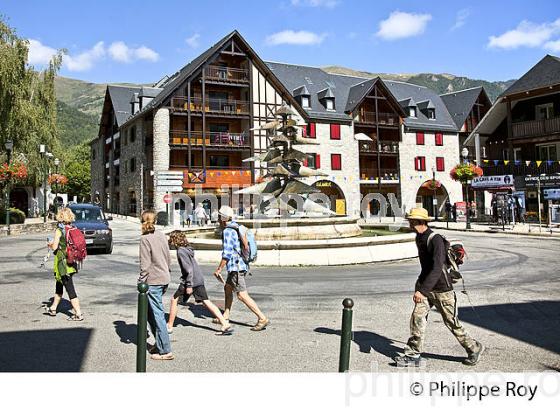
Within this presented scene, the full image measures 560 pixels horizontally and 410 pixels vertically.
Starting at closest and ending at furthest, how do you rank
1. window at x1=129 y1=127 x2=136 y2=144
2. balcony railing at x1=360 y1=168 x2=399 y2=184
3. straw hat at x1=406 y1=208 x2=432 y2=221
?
1. straw hat at x1=406 y1=208 x2=432 y2=221
2. window at x1=129 y1=127 x2=136 y2=144
3. balcony railing at x1=360 y1=168 x2=399 y2=184

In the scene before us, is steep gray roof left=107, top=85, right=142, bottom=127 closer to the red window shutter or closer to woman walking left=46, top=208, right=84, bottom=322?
the red window shutter

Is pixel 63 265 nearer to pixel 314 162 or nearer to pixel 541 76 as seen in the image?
pixel 541 76

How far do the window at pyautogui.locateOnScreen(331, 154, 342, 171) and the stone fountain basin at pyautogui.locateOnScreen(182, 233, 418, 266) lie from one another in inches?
1107

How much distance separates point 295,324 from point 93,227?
10.9 m

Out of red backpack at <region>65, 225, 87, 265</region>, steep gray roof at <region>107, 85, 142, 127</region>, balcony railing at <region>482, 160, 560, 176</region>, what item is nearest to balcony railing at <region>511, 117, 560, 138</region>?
balcony railing at <region>482, 160, 560, 176</region>

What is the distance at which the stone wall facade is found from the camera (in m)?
45.3

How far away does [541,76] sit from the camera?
105 ft

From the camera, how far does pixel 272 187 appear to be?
1734cm

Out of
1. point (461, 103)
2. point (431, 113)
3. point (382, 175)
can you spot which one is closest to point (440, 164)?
point (431, 113)

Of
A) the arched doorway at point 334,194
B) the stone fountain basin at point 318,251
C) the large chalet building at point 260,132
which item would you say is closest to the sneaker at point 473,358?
the stone fountain basin at point 318,251

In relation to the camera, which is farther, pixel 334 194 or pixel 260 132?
pixel 334 194

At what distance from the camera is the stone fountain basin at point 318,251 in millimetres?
13320

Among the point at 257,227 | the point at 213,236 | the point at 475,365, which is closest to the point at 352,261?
the point at 257,227

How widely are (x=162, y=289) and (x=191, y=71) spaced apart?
3324 cm
